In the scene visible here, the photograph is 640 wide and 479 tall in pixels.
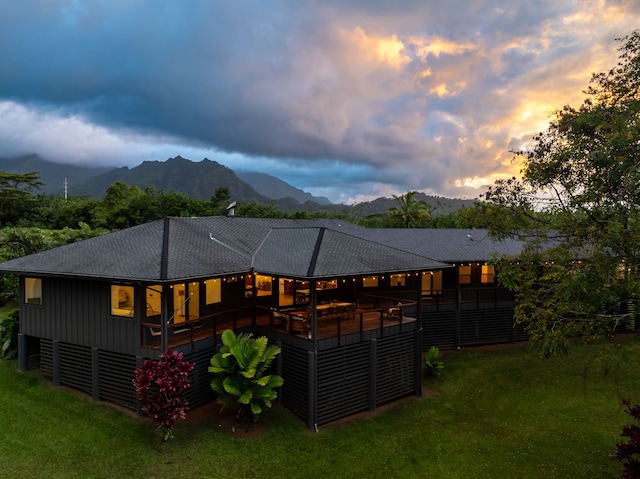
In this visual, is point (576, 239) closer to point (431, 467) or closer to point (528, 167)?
point (528, 167)

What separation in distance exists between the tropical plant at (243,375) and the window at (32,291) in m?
7.53

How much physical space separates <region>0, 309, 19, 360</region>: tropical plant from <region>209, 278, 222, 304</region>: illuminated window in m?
8.72

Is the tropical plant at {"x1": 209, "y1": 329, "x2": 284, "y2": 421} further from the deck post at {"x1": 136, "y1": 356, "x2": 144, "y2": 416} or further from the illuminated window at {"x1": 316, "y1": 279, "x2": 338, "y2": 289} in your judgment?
the illuminated window at {"x1": 316, "y1": 279, "x2": 338, "y2": 289}

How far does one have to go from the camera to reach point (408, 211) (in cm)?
4231

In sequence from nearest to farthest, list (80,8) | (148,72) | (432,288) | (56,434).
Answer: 1. (56,434)
2. (432,288)
3. (80,8)
4. (148,72)

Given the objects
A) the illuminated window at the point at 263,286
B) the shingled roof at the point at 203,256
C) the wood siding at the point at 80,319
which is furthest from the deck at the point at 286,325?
the shingled roof at the point at 203,256

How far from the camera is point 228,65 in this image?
26141 mm

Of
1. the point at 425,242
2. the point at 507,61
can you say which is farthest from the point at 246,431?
the point at 507,61

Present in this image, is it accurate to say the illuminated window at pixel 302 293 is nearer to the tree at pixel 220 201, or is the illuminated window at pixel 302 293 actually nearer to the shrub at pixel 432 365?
the shrub at pixel 432 365

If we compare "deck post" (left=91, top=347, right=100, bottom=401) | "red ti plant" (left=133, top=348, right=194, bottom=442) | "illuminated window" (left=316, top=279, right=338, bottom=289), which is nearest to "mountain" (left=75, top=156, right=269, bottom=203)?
"illuminated window" (left=316, top=279, right=338, bottom=289)

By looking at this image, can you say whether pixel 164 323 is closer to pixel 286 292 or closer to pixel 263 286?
pixel 263 286

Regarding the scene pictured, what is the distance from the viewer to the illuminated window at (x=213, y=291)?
42.4 ft

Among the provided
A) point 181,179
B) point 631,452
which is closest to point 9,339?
point 631,452

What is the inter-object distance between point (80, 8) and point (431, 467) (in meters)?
30.1
